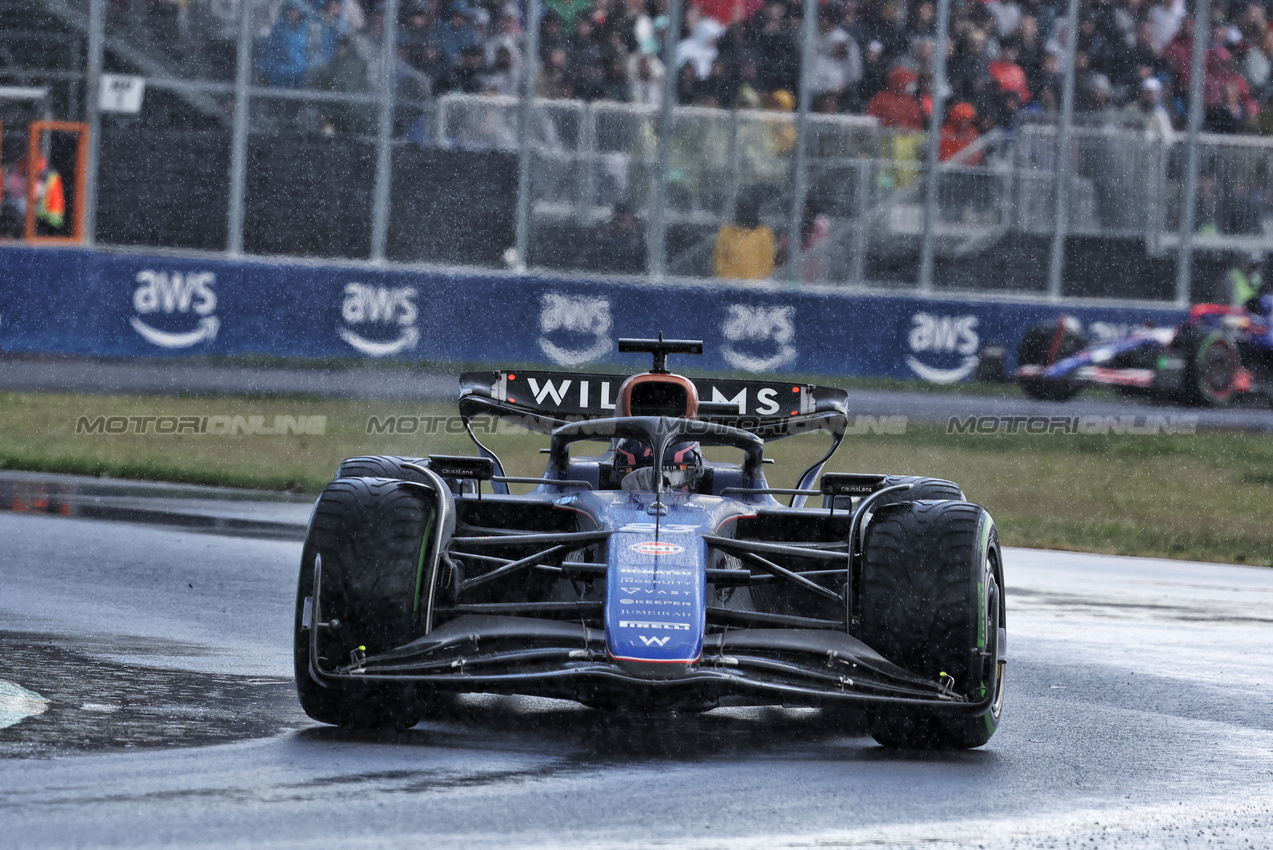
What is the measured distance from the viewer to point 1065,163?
20547mm

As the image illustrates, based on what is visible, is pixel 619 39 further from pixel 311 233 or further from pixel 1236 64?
pixel 1236 64

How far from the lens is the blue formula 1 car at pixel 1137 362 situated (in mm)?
20156

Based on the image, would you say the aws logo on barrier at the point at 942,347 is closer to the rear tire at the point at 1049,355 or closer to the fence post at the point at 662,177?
the rear tire at the point at 1049,355

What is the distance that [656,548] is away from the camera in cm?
607

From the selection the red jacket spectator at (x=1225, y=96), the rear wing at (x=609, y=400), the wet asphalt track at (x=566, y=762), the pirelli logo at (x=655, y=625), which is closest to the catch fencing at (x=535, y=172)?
the red jacket spectator at (x=1225, y=96)

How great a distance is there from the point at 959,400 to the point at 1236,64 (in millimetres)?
5717

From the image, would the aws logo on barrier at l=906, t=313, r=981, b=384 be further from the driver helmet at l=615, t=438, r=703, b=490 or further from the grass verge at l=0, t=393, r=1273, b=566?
the driver helmet at l=615, t=438, r=703, b=490

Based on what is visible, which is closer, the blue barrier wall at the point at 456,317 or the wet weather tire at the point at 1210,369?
the blue barrier wall at the point at 456,317

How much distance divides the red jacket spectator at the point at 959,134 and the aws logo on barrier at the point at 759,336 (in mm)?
2377

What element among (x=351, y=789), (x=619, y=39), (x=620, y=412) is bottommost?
(x=351, y=789)

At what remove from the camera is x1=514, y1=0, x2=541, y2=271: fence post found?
1941 centimetres

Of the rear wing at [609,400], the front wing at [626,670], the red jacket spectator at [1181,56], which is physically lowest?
the front wing at [626,670]

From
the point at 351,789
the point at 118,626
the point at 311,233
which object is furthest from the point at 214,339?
the point at 351,789

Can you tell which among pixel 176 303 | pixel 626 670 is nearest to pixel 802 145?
pixel 176 303
